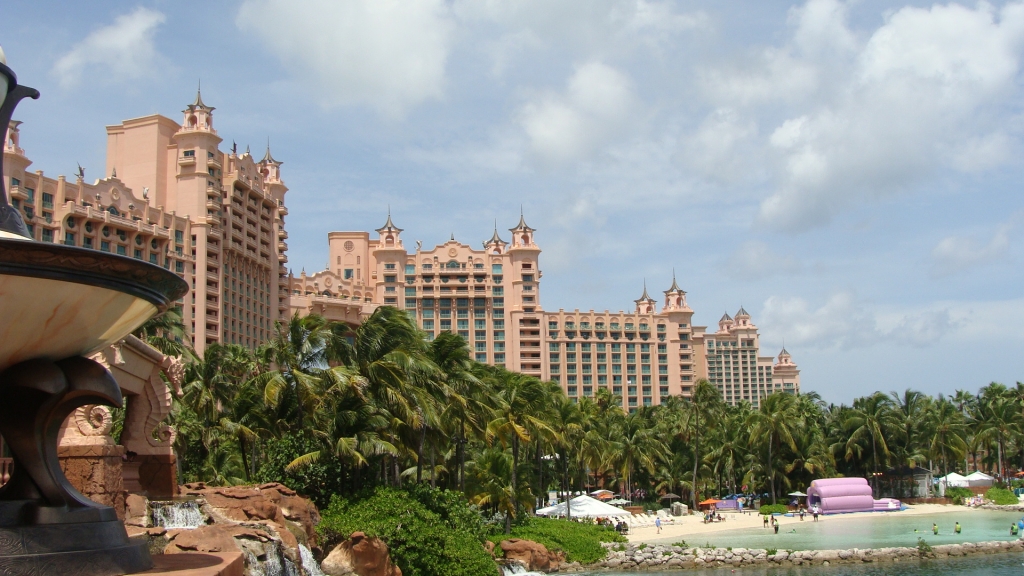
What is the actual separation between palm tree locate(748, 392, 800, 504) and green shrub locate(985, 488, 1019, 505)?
1600 cm

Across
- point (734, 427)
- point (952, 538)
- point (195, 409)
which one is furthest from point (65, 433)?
point (734, 427)

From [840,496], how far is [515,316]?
2774 inches

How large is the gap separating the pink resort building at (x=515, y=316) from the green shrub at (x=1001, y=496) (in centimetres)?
5814

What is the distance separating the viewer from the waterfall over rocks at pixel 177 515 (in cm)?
2458

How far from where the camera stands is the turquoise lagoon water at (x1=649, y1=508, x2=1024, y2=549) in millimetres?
48062

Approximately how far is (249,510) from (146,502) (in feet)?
9.99

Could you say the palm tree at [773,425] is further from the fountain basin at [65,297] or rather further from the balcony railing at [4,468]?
the fountain basin at [65,297]

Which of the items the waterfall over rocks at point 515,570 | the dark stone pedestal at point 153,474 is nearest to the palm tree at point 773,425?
the waterfall over rocks at point 515,570

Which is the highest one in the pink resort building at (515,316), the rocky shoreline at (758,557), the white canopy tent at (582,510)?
the pink resort building at (515,316)

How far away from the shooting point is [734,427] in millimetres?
77750

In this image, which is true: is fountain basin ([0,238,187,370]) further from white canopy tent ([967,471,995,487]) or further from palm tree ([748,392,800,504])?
white canopy tent ([967,471,995,487])

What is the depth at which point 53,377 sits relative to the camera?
551 inches

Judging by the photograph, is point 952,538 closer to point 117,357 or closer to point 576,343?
point 117,357

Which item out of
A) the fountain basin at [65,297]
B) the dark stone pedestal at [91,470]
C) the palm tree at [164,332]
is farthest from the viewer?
the palm tree at [164,332]
